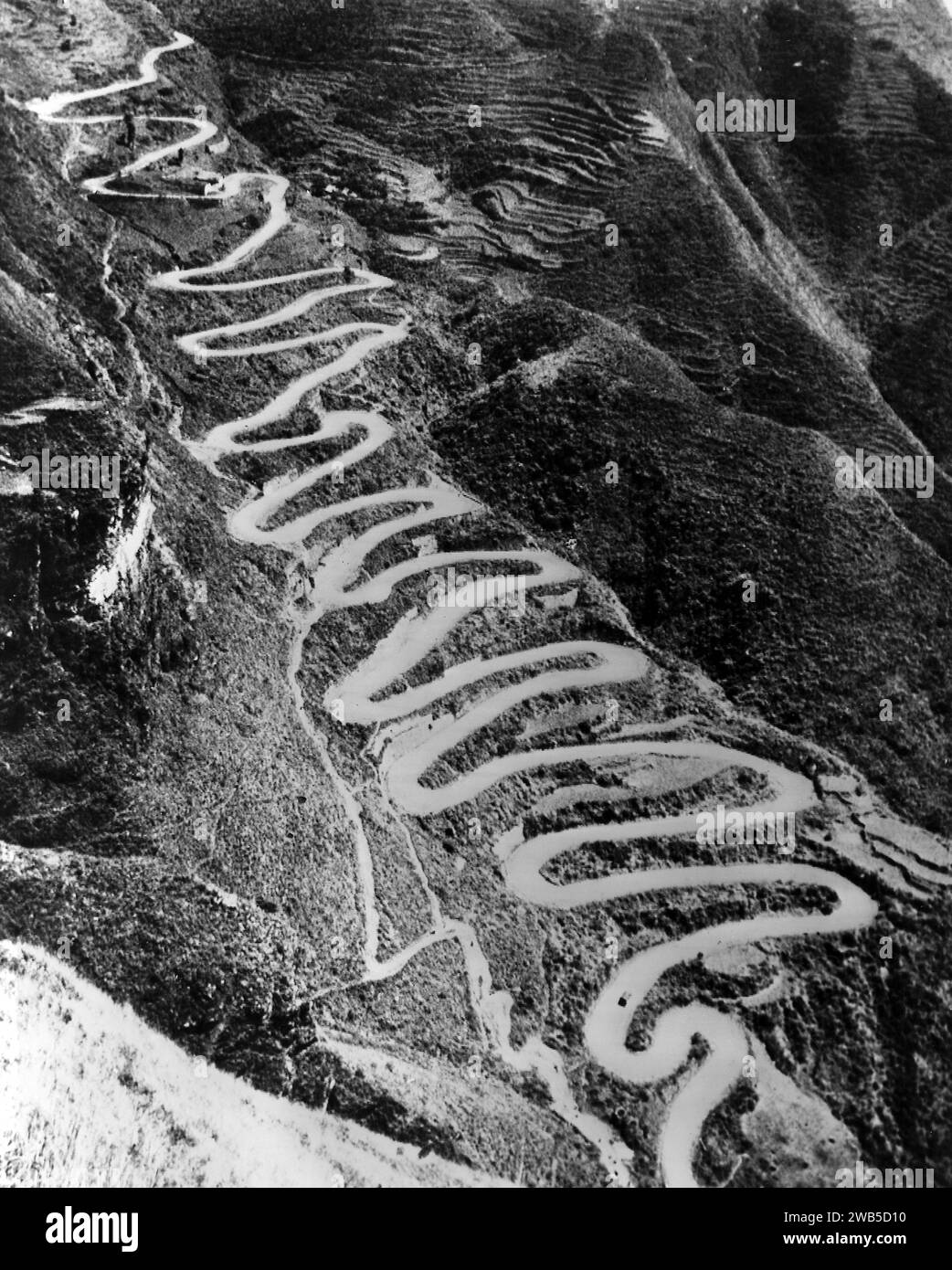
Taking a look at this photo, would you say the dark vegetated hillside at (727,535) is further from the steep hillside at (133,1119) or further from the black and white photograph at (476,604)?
the steep hillside at (133,1119)

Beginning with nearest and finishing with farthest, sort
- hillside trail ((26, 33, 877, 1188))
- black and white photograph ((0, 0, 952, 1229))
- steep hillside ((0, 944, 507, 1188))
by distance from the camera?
1. steep hillside ((0, 944, 507, 1188))
2. black and white photograph ((0, 0, 952, 1229))
3. hillside trail ((26, 33, 877, 1188))

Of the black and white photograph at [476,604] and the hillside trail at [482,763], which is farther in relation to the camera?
the hillside trail at [482,763]

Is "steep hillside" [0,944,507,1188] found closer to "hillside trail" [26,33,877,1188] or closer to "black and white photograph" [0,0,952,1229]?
"black and white photograph" [0,0,952,1229]

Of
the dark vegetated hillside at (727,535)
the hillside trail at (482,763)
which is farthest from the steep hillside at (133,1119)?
the dark vegetated hillside at (727,535)

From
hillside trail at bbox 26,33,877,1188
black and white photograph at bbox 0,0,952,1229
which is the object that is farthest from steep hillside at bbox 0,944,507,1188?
hillside trail at bbox 26,33,877,1188

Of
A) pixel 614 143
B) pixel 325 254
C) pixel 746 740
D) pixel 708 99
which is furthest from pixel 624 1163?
pixel 708 99

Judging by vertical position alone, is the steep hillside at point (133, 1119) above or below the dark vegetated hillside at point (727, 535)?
below

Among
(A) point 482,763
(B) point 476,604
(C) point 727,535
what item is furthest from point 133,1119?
(C) point 727,535

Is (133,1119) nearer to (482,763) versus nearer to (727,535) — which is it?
(482,763)
